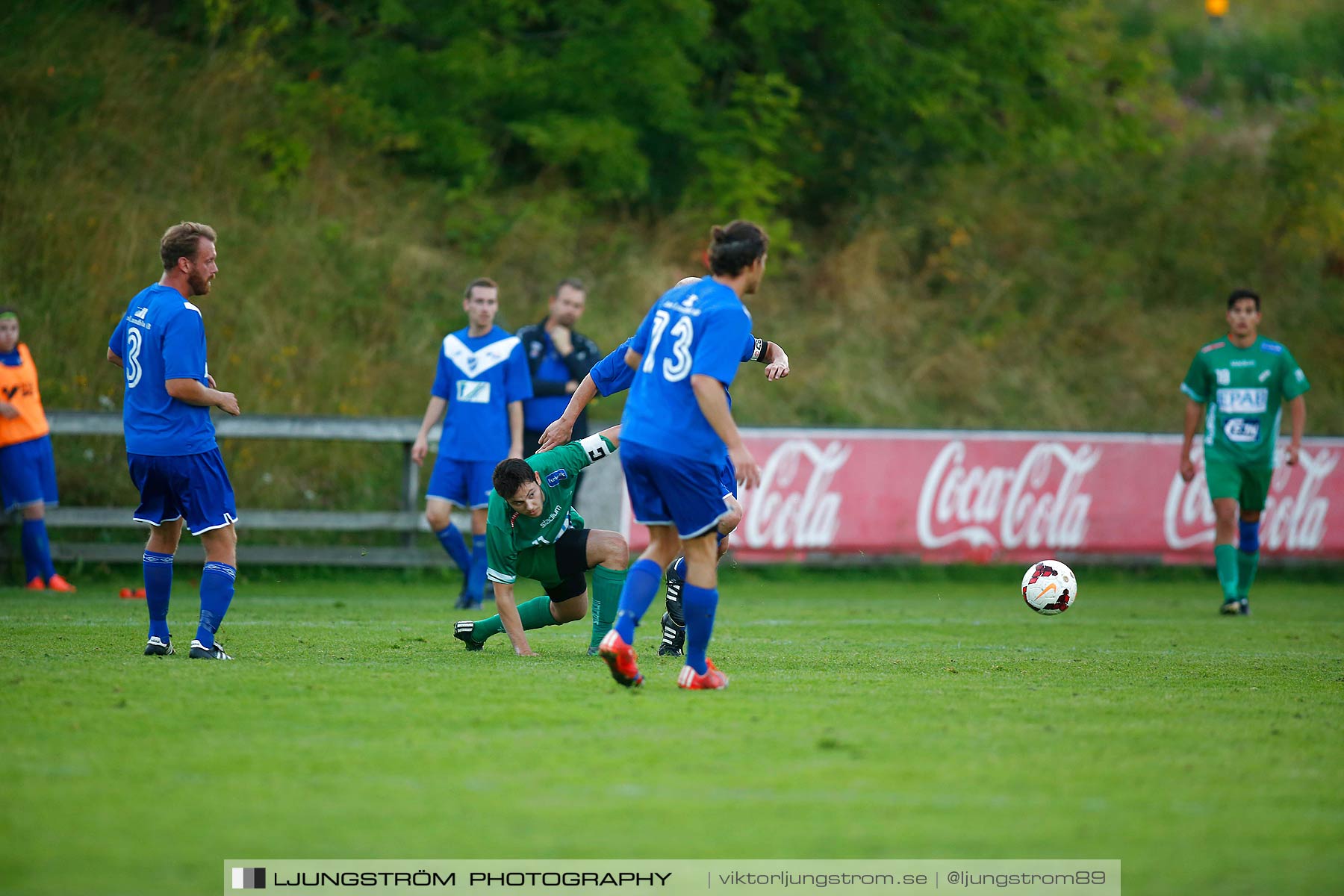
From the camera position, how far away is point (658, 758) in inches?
185

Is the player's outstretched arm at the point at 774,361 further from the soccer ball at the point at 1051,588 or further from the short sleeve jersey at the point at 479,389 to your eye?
the short sleeve jersey at the point at 479,389

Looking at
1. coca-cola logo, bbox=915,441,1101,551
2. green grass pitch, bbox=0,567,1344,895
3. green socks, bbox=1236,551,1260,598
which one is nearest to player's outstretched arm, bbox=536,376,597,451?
green grass pitch, bbox=0,567,1344,895

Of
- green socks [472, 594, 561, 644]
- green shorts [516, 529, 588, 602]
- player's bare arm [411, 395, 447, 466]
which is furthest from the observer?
player's bare arm [411, 395, 447, 466]

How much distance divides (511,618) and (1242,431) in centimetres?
714

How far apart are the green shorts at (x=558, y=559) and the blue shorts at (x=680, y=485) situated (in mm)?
1380

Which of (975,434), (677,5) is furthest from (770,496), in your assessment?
(677,5)

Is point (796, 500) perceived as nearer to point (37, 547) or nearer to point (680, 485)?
point (37, 547)

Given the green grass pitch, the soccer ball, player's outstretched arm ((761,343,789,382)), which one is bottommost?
the green grass pitch

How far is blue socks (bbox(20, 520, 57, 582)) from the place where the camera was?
38.9 ft

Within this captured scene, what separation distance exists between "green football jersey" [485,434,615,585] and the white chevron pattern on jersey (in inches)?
137

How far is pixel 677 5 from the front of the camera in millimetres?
17562

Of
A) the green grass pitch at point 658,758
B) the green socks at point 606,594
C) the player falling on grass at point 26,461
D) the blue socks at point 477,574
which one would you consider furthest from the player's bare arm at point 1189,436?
the player falling on grass at point 26,461

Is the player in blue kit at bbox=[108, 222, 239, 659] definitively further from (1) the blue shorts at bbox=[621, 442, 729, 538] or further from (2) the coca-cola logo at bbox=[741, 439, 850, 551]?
(2) the coca-cola logo at bbox=[741, 439, 850, 551]

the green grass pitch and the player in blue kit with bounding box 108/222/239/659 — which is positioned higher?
the player in blue kit with bounding box 108/222/239/659
